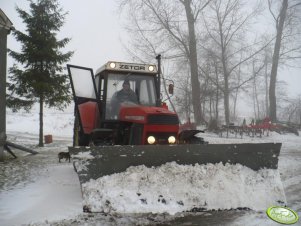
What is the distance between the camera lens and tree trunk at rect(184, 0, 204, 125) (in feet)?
63.4

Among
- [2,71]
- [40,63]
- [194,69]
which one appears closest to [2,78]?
[2,71]

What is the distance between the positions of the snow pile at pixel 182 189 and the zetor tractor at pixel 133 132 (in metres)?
0.12

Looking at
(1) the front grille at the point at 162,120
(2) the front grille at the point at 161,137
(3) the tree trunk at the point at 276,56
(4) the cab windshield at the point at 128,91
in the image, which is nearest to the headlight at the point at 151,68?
(4) the cab windshield at the point at 128,91

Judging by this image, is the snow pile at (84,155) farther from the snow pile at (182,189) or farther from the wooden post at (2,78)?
the wooden post at (2,78)

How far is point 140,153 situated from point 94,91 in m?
2.34

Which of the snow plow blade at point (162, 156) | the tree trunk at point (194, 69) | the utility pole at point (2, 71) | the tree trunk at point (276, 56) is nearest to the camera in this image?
the snow plow blade at point (162, 156)

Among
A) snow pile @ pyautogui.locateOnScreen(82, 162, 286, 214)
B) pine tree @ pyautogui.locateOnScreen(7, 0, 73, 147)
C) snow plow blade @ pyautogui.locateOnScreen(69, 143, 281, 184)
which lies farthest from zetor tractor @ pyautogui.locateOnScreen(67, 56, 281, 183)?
pine tree @ pyautogui.locateOnScreen(7, 0, 73, 147)

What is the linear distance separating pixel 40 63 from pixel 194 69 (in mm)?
9414

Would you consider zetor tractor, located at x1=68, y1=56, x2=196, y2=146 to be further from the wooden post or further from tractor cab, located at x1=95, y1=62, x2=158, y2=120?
the wooden post

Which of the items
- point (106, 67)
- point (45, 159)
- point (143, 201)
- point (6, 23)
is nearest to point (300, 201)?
point (143, 201)

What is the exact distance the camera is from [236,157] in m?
4.72

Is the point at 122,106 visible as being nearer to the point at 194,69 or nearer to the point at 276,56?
the point at 194,69

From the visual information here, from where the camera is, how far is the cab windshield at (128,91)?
616 centimetres

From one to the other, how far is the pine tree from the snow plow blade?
1112 centimetres
